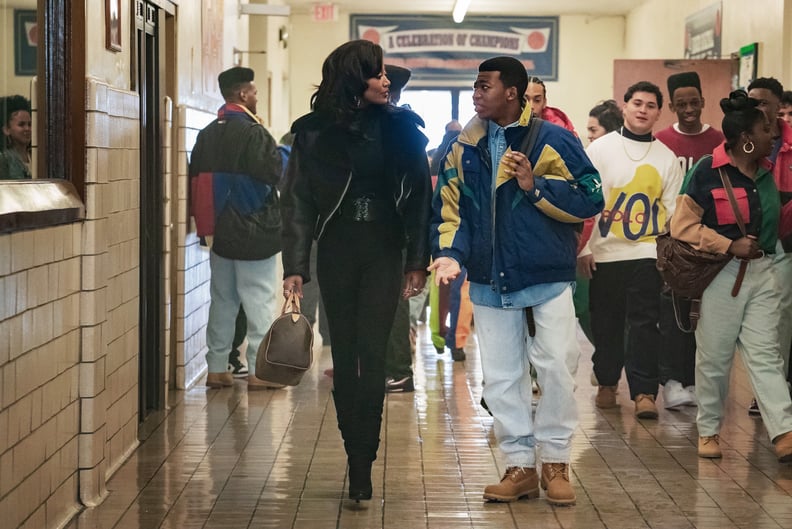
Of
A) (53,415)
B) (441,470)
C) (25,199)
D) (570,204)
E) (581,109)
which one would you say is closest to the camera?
(25,199)

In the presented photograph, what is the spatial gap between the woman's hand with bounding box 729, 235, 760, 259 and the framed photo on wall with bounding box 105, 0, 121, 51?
2.74 meters

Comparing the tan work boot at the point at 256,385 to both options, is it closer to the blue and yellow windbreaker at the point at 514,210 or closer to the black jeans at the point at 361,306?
the black jeans at the point at 361,306

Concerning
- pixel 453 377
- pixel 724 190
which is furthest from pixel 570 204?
pixel 453 377

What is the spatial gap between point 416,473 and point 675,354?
7.05ft

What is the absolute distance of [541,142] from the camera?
4.81 m

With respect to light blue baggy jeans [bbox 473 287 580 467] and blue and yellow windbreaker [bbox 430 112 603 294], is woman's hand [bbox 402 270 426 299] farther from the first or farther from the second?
light blue baggy jeans [bbox 473 287 580 467]

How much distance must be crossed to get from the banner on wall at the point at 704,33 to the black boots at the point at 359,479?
872cm

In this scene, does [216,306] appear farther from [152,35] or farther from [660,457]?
[660,457]

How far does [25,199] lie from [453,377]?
4.66 metres

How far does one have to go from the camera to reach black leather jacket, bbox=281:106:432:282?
15.7ft

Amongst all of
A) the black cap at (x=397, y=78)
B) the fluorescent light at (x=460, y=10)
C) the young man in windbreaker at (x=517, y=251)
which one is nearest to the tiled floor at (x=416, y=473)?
the young man in windbreaker at (x=517, y=251)

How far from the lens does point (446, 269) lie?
15.1 feet

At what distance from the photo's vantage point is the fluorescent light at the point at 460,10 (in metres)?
18.4

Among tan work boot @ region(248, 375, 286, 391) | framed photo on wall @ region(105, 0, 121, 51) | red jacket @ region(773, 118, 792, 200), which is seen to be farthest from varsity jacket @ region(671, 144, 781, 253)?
tan work boot @ region(248, 375, 286, 391)
